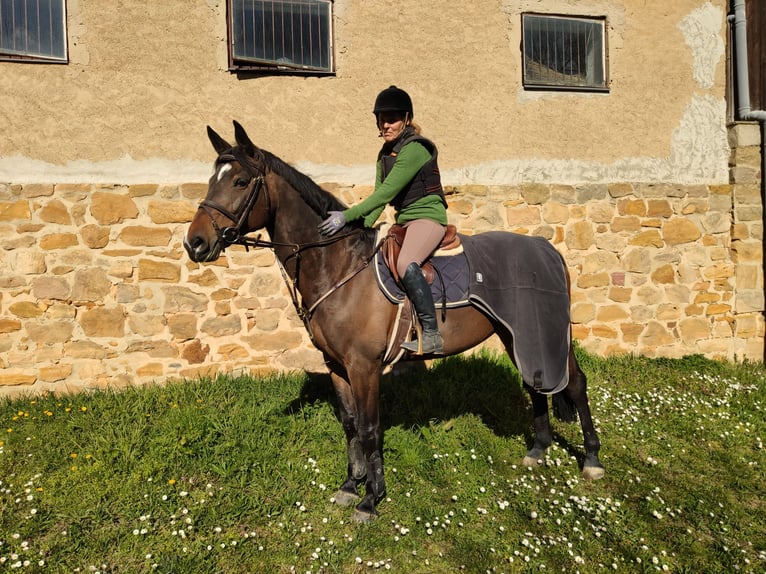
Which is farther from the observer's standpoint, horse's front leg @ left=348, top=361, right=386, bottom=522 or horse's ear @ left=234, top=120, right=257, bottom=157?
horse's front leg @ left=348, top=361, right=386, bottom=522

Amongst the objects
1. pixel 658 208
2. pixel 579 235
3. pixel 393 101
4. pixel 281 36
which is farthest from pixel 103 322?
pixel 658 208

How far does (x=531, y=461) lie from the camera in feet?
13.8

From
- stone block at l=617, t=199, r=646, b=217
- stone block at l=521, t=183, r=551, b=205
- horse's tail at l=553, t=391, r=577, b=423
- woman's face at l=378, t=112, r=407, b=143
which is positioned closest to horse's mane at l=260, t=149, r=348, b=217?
woman's face at l=378, t=112, r=407, b=143

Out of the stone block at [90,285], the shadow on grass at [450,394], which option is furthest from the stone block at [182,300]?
the shadow on grass at [450,394]

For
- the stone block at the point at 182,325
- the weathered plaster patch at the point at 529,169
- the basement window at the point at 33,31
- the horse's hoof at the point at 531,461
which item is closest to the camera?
the horse's hoof at the point at 531,461

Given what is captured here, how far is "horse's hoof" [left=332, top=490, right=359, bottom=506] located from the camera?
12.0 ft

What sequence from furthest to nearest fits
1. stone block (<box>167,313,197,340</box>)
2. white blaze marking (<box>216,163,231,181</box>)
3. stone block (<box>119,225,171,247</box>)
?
stone block (<box>167,313,197,340</box>)
stone block (<box>119,225,171,247</box>)
white blaze marking (<box>216,163,231,181</box>)

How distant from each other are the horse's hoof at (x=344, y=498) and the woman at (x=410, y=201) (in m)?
1.21

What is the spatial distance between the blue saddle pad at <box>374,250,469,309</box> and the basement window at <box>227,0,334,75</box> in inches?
129

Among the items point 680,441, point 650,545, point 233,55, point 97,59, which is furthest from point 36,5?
point 680,441

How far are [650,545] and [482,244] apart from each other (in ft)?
7.76

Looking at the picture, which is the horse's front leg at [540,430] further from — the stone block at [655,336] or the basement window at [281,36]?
the basement window at [281,36]

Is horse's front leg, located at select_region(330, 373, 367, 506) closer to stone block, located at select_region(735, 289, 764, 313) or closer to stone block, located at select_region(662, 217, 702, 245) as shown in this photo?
stone block, located at select_region(662, 217, 702, 245)

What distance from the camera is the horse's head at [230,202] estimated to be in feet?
9.72
